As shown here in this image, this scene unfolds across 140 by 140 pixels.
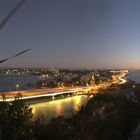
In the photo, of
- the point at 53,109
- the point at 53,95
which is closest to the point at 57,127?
the point at 53,109

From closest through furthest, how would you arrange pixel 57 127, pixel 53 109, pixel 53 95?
pixel 57 127 → pixel 53 109 → pixel 53 95

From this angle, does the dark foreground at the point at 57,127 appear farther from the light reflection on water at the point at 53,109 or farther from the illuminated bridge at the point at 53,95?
the illuminated bridge at the point at 53,95

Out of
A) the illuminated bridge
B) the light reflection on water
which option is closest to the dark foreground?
the light reflection on water

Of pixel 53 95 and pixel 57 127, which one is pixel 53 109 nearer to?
pixel 53 95

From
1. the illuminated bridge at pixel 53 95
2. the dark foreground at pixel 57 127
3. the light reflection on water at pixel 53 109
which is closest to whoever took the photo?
the dark foreground at pixel 57 127

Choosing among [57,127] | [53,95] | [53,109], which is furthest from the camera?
[53,95]

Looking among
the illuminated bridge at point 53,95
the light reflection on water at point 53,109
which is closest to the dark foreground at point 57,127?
the light reflection on water at point 53,109

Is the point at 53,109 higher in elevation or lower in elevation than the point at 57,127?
lower

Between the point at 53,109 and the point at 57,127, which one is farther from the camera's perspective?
the point at 53,109

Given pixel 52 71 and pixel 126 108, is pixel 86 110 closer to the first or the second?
pixel 126 108

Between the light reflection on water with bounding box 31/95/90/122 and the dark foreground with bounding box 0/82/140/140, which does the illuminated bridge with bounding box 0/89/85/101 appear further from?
the dark foreground with bounding box 0/82/140/140

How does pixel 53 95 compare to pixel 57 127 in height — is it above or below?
below
